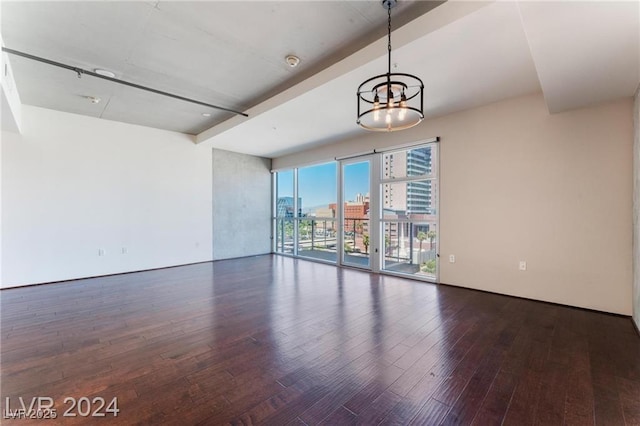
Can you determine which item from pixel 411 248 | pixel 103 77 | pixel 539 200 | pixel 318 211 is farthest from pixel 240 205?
pixel 539 200

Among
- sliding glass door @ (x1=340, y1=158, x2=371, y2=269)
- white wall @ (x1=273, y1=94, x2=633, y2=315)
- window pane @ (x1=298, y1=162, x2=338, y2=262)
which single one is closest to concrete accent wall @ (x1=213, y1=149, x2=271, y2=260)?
window pane @ (x1=298, y1=162, x2=338, y2=262)

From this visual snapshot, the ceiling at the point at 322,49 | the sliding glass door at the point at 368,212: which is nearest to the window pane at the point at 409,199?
the sliding glass door at the point at 368,212

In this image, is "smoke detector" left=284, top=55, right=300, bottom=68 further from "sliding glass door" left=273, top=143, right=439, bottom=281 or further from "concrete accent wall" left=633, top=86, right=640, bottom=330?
"concrete accent wall" left=633, top=86, right=640, bottom=330

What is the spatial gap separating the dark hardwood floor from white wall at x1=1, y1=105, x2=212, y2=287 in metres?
1.03

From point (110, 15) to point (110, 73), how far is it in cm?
128

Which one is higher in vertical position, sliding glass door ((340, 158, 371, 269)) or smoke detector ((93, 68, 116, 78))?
smoke detector ((93, 68, 116, 78))

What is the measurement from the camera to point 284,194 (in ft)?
26.7

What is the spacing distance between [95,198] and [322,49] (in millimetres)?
5138

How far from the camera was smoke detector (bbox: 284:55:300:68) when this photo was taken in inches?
128

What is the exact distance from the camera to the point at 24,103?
4.54m

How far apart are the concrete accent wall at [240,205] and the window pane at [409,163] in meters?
3.90

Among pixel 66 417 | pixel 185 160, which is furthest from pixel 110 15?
pixel 185 160

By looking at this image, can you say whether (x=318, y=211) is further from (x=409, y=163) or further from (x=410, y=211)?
(x=409, y=163)

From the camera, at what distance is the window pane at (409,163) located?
4.89 m
